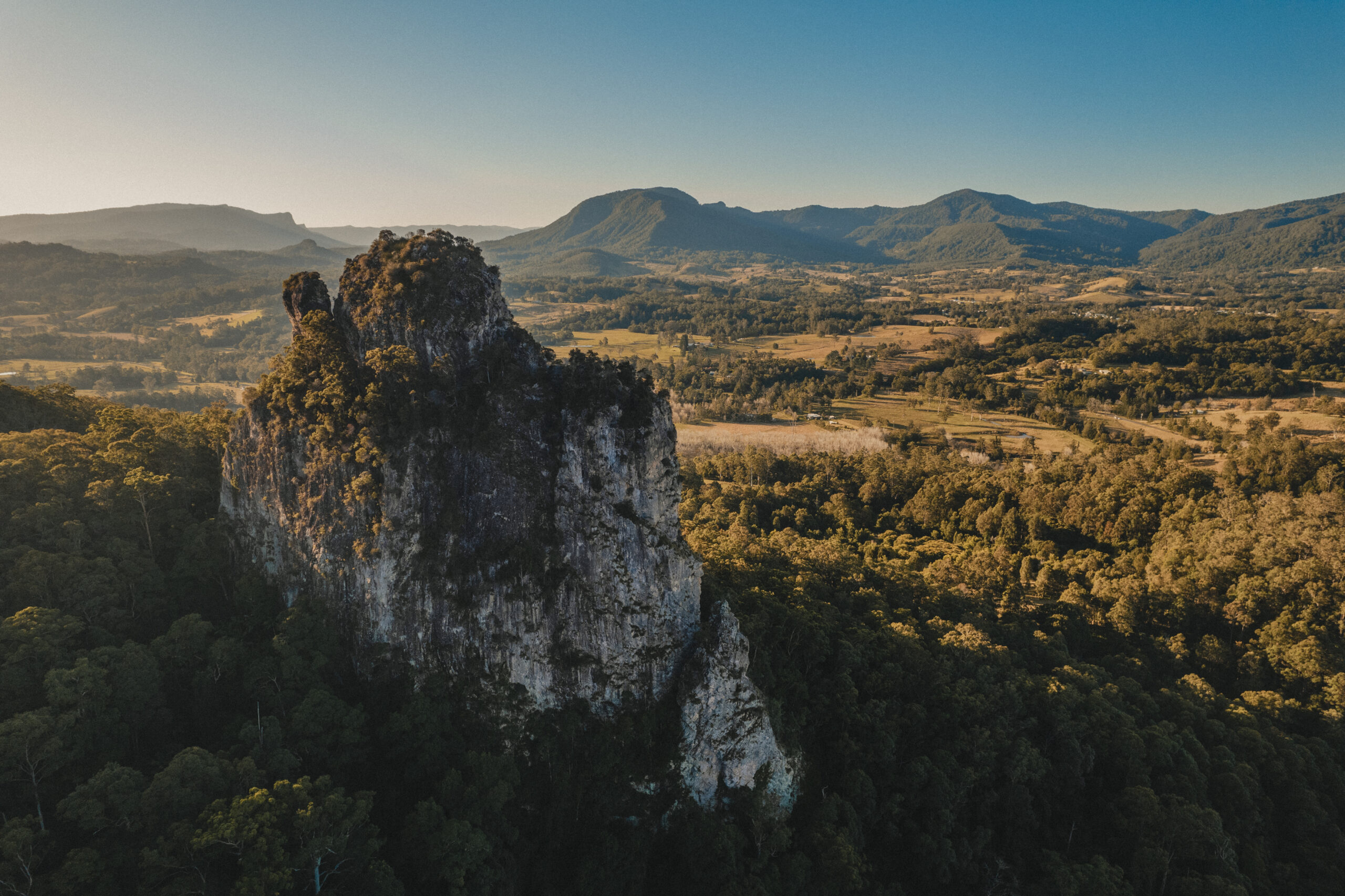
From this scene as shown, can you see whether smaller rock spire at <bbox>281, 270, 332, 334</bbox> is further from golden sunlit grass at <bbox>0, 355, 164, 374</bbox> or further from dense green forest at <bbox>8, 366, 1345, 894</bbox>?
golden sunlit grass at <bbox>0, 355, 164, 374</bbox>

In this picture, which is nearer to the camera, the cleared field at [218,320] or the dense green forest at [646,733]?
the dense green forest at [646,733]

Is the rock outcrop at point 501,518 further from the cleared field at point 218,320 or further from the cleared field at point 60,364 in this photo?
the cleared field at point 218,320

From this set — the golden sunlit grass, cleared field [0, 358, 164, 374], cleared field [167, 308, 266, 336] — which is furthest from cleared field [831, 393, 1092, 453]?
cleared field [167, 308, 266, 336]

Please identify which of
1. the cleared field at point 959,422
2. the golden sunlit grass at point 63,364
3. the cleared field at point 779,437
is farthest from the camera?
the golden sunlit grass at point 63,364

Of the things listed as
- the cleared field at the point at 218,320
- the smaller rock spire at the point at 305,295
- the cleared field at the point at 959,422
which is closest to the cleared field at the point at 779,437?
the cleared field at the point at 959,422

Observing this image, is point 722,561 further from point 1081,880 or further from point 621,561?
point 1081,880

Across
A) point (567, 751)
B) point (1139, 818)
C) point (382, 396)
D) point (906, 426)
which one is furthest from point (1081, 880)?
point (906, 426)
